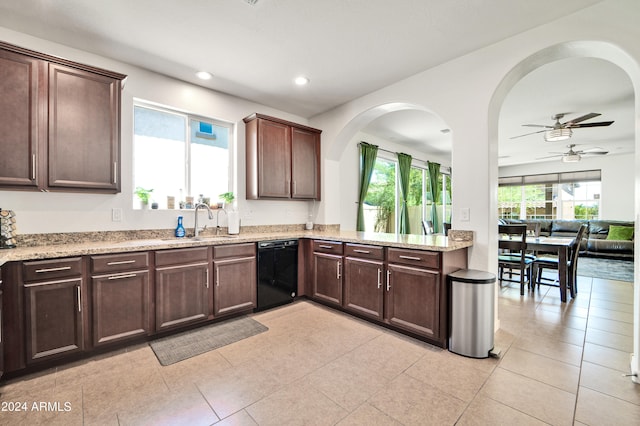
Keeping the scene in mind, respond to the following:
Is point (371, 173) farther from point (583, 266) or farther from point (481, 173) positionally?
point (583, 266)

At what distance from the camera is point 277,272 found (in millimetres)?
3438

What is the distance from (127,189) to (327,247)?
89.1 inches

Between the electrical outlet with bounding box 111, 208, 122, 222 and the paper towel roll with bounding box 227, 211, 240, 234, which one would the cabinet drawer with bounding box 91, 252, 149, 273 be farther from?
the paper towel roll with bounding box 227, 211, 240, 234

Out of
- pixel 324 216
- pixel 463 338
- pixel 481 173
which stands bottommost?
pixel 463 338

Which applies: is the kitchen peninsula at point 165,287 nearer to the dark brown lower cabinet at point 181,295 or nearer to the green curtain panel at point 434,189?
the dark brown lower cabinet at point 181,295

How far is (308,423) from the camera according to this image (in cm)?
158

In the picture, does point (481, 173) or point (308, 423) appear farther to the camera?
point (481, 173)

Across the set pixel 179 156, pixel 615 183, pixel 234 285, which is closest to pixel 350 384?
pixel 234 285

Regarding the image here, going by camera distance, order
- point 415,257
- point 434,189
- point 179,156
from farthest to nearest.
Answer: point 434,189 < point 179,156 < point 415,257

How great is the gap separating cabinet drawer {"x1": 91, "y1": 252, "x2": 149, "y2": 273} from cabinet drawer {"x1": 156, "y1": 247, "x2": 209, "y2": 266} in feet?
0.38

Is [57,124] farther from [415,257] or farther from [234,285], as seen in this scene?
[415,257]

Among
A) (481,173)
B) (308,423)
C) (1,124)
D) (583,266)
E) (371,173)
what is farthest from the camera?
(583,266)

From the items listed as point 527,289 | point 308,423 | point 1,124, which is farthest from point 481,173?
point 1,124

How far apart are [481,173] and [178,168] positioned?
330 cm
